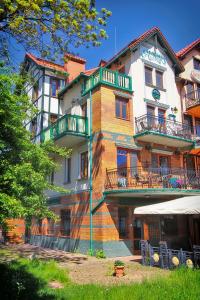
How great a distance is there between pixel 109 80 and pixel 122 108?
1.99 meters

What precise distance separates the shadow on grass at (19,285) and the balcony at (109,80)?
39.9ft

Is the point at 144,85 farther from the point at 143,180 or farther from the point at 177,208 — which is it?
the point at 177,208

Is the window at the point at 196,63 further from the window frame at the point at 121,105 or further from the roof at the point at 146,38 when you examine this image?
the window frame at the point at 121,105

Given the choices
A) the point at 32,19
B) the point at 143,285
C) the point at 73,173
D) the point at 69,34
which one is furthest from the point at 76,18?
the point at 73,173

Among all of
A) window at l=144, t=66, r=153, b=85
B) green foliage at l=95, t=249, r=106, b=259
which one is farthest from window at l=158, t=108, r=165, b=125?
green foliage at l=95, t=249, r=106, b=259

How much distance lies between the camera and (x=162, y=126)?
66.2ft

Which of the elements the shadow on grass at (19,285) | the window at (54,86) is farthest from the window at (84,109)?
the shadow on grass at (19,285)

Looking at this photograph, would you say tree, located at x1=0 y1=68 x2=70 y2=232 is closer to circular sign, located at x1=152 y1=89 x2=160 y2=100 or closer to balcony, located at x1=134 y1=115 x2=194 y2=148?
balcony, located at x1=134 y1=115 x2=194 y2=148

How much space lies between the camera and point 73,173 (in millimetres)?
20562

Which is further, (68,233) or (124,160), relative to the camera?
(68,233)

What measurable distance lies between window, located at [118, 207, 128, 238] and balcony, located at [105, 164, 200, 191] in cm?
151

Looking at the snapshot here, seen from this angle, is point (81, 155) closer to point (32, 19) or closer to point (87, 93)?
point (87, 93)

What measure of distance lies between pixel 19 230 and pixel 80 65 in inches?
609

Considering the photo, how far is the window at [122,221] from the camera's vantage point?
1747cm
